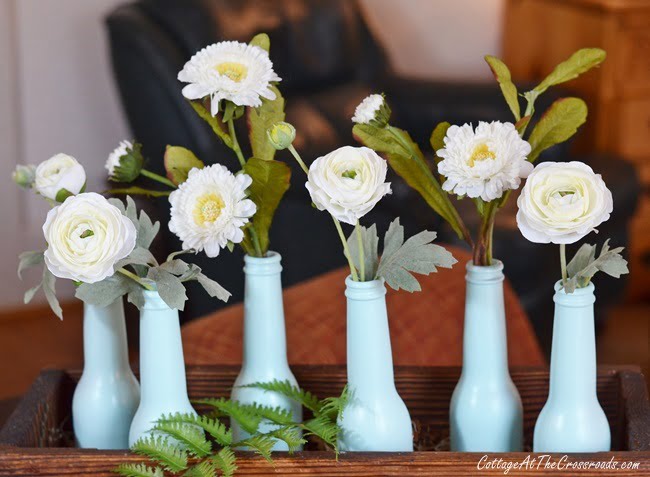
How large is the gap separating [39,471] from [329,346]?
52cm

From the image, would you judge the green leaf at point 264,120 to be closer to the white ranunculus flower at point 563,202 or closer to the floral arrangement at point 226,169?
the floral arrangement at point 226,169

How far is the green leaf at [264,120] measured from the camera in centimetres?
90

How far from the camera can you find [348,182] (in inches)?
30.0

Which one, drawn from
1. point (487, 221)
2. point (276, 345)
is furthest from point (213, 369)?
point (487, 221)

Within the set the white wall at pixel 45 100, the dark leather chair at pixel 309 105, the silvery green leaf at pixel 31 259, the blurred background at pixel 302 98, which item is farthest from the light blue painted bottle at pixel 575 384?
the white wall at pixel 45 100

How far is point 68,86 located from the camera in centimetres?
311

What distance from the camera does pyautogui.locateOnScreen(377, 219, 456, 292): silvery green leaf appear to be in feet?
2.66

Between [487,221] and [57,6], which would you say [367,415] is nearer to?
[487,221]

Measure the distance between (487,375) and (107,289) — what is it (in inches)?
13.9

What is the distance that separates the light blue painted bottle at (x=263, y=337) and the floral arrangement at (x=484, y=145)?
0.15 m

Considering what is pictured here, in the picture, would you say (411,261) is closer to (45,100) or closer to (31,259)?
(31,259)

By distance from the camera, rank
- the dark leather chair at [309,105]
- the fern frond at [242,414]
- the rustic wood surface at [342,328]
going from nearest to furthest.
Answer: the fern frond at [242,414] < the rustic wood surface at [342,328] < the dark leather chair at [309,105]

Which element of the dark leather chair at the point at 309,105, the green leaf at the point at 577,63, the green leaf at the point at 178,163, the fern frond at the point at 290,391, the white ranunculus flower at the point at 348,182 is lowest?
the fern frond at the point at 290,391

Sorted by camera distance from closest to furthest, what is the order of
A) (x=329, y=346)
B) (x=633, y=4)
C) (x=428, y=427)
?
(x=428, y=427) → (x=329, y=346) → (x=633, y=4)
